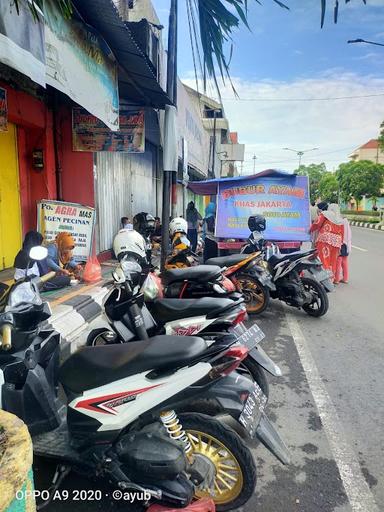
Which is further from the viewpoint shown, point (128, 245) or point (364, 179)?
point (364, 179)

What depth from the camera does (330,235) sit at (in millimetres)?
7797

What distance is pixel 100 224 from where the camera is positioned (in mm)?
7836

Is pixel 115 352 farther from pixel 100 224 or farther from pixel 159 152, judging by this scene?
pixel 159 152

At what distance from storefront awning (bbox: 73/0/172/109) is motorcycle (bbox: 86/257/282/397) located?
263 centimetres

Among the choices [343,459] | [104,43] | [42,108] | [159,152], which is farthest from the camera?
[159,152]

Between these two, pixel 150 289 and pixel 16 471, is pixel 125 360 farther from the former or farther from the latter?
pixel 150 289

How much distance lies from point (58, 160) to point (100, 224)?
146 cm

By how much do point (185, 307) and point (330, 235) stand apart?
5.72m

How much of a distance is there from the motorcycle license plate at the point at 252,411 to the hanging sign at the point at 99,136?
5511 millimetres

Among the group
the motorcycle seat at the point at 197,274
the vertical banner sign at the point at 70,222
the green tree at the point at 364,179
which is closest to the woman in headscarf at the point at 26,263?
the motorcycle seat at the point at 197,274

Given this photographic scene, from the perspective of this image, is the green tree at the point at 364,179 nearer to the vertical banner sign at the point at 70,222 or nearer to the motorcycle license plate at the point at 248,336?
the vertical banner sign at the point at 70,222

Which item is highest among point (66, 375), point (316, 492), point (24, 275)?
point (24, 275)

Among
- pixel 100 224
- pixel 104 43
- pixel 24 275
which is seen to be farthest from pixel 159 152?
pixel 24 275

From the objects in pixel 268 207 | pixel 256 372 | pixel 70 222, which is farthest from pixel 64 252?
pixel 268 207
